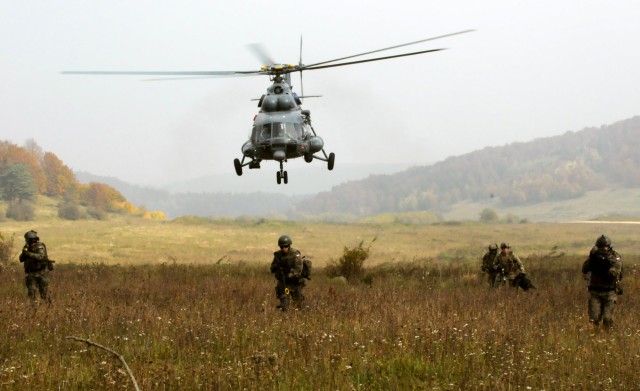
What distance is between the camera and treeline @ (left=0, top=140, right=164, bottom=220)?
8269 cm

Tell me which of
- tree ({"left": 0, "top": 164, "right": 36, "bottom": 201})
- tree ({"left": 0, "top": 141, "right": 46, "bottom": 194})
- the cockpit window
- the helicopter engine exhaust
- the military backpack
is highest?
tree ({"left": 0, "top": 141, "right": 46, "bottom": 194})

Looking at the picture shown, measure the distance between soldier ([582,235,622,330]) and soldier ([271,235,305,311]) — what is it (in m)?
4.65

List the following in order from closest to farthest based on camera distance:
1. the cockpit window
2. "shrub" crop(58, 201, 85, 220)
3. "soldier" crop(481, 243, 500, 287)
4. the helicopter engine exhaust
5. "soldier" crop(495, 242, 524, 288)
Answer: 1. "soldier" crop(495, 242, 524, 288)
2. the cockpit window
3. "soldier" crop(481, 243, 500, 287)
4. the helicopter engine exhaust
5. "shrub" crop(58, 201, 85, 220)

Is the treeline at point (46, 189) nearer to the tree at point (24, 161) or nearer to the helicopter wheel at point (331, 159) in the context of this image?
the tree at point (24, 161)

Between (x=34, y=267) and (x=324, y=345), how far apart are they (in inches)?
300

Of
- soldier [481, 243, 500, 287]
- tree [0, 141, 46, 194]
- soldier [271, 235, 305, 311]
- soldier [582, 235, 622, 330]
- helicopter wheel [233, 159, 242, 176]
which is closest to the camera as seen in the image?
soldier [582, 235, 622, 330]

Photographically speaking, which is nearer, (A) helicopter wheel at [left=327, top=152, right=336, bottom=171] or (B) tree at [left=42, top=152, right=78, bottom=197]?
(A) helicopter wheel at [left=327, top=152, right=336, bottom=171]

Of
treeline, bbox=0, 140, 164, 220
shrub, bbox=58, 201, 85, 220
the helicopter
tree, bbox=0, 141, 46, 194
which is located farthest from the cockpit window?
tree, bbox=0, 141, 46, 194

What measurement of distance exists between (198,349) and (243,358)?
809 mm

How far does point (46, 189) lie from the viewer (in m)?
101

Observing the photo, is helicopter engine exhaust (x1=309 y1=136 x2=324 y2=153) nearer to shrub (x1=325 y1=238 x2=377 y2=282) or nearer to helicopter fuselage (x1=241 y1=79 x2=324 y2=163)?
helicopter fuselage (x1=241 y1=79 x2=324 y2=163)

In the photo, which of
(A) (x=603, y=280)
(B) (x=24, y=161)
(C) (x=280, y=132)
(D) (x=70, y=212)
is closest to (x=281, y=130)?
(C) (x=280, y=132)

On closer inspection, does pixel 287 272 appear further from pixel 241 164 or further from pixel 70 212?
pixel 70 212

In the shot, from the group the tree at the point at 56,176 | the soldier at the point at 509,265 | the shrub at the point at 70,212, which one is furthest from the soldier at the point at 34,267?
the tree at the point at 56,176
